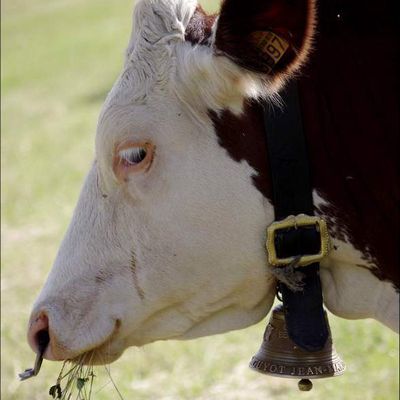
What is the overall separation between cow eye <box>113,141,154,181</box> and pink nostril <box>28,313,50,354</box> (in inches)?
19.6

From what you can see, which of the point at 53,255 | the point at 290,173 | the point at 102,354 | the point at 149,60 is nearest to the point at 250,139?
the point at 290,173

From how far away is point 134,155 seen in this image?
9.12 ft

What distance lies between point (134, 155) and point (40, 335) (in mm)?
596

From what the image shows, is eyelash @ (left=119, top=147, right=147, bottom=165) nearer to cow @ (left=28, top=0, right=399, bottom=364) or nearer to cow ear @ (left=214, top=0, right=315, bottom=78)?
cow @ (left=28, top=0, right=399, bottom=364)

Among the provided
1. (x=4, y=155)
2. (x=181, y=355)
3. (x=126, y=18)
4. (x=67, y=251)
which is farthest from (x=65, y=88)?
(x=67, y=251)

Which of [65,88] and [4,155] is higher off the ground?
[4,155]

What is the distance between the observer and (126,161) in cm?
279

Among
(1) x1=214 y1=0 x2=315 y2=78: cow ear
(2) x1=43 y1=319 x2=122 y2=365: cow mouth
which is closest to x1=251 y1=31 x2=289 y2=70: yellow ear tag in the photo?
(1) x1=214 y1=0 x2=315 y2=78: cow ear

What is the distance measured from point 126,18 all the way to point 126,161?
70.6ft

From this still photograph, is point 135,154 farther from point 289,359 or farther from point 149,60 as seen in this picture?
point 289,359

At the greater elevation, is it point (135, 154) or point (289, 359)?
point (135, 154)

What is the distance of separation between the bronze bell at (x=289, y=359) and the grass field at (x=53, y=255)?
1.35m

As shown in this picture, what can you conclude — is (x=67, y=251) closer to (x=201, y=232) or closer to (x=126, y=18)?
(x=201, y=232)

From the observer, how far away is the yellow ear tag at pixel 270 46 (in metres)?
2.52
